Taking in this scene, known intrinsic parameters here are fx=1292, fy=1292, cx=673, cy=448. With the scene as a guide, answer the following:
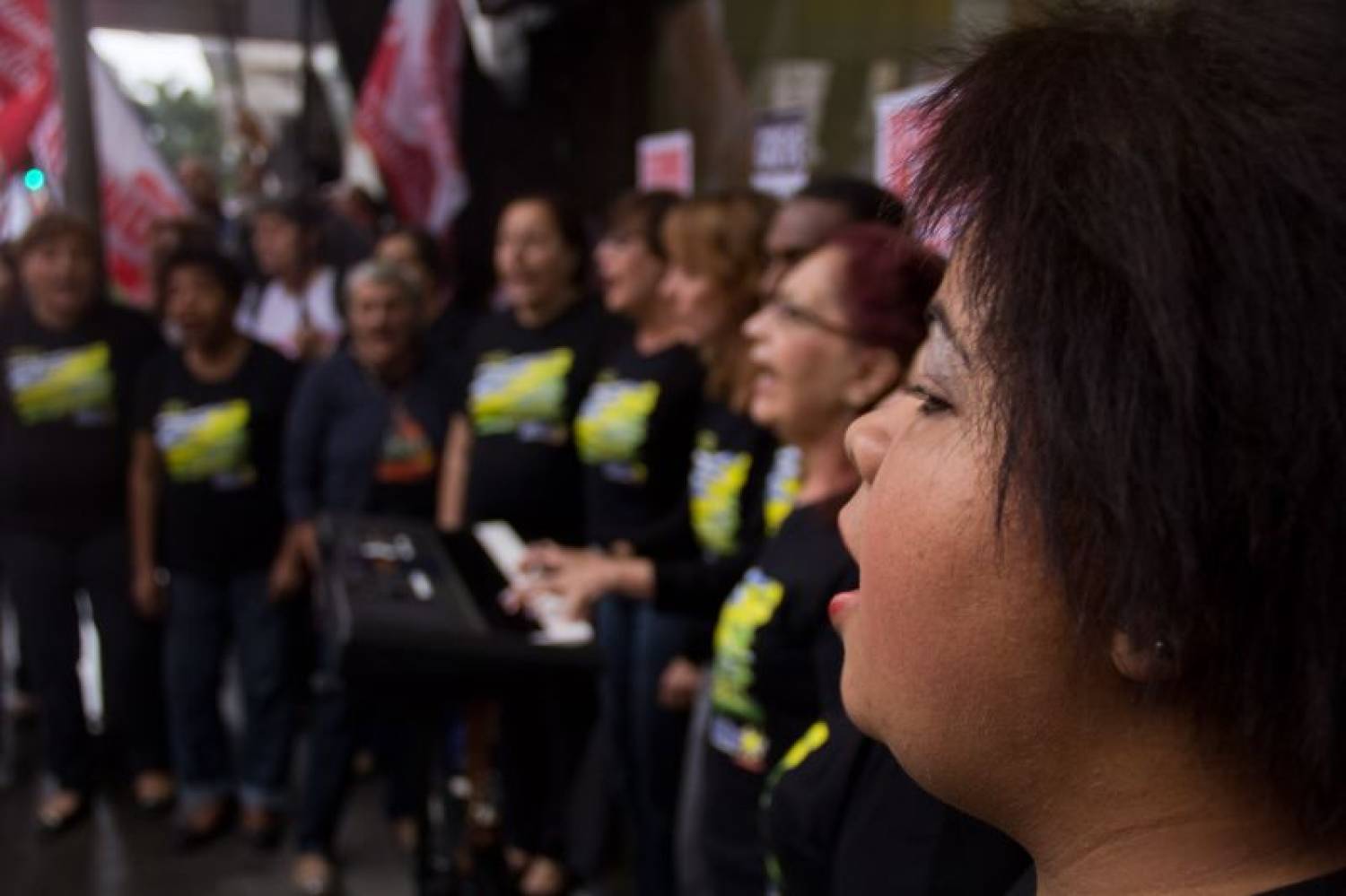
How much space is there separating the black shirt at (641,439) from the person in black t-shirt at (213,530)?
1.26 m

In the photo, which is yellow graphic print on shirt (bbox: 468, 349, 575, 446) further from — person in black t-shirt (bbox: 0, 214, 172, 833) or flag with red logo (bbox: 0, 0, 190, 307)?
flag with red logo (bbox: 0, 0, 190, 307)

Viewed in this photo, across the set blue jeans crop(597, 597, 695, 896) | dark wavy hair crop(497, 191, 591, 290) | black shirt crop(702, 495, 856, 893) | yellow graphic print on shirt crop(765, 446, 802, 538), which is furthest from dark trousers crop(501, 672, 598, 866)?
black shirt crop(702, 495, 856, 893)

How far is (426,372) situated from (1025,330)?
3.46 metres

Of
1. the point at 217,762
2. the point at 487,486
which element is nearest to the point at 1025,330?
the point at 487,486

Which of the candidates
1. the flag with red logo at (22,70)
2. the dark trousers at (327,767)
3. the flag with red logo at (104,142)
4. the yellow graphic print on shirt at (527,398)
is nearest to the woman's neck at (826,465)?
the yellow graphic print on shirt at (527,398)

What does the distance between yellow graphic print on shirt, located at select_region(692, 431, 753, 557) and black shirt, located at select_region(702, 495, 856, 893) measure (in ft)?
2.23

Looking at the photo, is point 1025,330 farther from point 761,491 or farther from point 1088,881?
point 761,491

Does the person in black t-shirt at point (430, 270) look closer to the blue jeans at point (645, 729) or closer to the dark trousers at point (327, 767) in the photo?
the dark trousers at point (327, 767)

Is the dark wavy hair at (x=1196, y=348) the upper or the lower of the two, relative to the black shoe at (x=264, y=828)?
upper

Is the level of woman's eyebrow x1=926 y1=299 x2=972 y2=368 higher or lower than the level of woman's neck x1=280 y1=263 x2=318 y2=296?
higher

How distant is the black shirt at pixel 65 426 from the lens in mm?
4254

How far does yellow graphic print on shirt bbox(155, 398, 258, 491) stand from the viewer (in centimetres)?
408

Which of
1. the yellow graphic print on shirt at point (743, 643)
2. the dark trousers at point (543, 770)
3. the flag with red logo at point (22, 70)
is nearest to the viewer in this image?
the yellow graphic print on shirt at point (743, 643)

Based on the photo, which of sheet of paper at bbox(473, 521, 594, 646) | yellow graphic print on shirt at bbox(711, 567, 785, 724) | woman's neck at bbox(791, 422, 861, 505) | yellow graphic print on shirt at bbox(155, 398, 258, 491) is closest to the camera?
yellow graphic print on shirt at bbox(711, 567, 785, 724)
